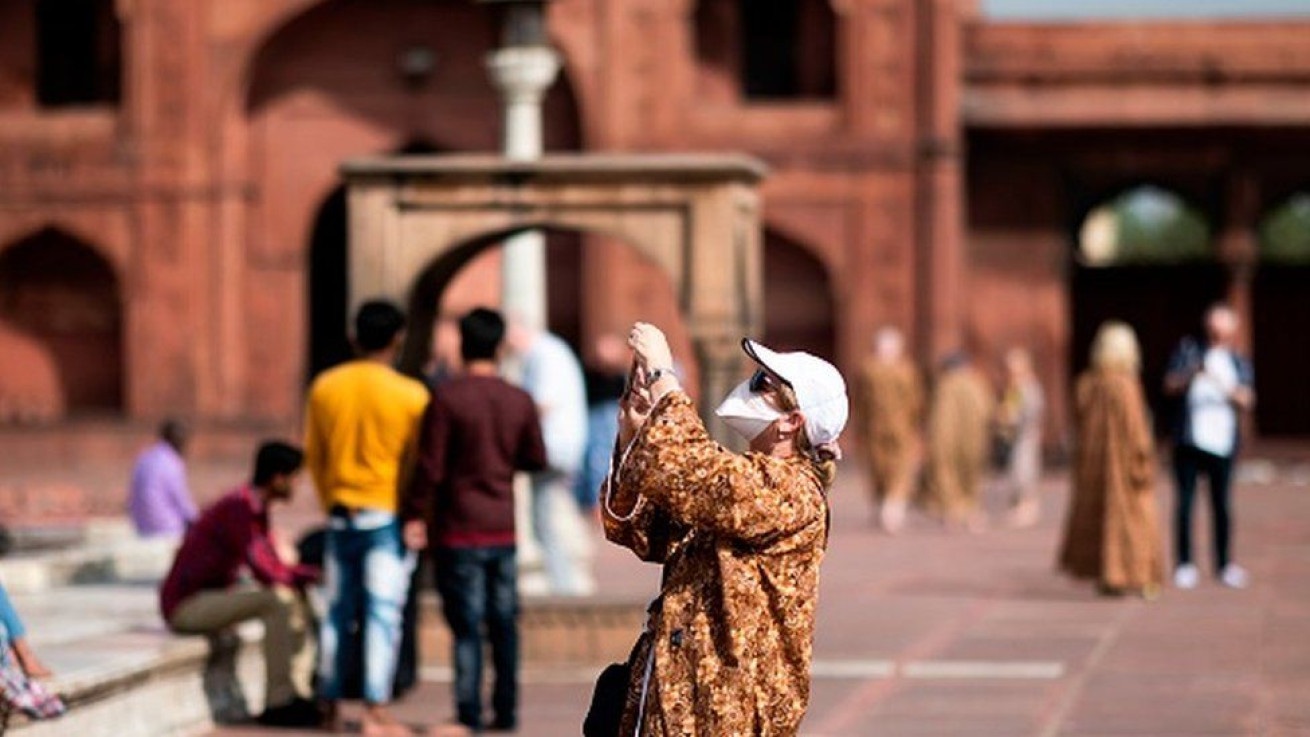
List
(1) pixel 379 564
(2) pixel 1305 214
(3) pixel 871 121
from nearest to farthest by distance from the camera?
(1) pixel 379 564 → (3) pixel 871 121 → (2) pixel 1305 214

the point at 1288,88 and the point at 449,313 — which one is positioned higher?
the point at 1288,88

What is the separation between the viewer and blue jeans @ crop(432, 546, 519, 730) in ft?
35.4

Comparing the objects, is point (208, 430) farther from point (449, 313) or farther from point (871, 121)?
point (871, 121)

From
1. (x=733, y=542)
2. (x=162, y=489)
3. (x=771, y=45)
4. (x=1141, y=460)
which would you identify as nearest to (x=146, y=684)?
(x=733, y=542)

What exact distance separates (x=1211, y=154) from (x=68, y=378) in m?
12.5

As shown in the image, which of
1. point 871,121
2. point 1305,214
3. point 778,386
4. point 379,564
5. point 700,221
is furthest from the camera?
point 1305,214

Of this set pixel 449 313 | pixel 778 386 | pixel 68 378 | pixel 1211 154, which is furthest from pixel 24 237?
pixel 778 386

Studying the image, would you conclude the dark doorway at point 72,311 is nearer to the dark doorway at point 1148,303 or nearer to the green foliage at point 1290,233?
the dark doorway at point 1148,303

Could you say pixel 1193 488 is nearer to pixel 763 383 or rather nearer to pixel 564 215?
pixel 564 215

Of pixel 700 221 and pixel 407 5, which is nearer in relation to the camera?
pixel 700 221

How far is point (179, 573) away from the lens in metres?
11.3

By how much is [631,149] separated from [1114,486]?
1588cm

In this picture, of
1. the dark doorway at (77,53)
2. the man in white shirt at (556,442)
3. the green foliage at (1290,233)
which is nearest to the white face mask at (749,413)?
the man in white shirt at (556,442)

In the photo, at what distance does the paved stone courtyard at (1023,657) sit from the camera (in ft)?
Result: 36.7
